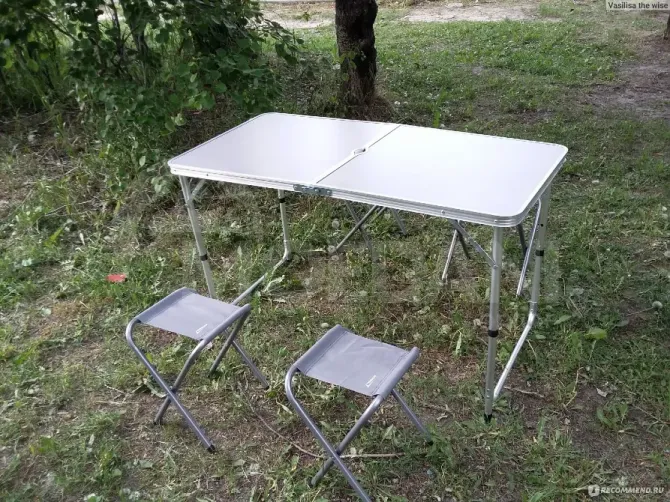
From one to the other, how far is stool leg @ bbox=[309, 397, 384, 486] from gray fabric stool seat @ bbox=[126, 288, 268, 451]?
1.68 ft

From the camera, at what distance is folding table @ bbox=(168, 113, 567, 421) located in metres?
2.13

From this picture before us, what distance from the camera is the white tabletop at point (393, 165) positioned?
7.02 ft

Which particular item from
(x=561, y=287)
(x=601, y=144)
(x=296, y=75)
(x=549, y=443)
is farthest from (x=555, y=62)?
(x=549, y=443)

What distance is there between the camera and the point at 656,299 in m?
3.06

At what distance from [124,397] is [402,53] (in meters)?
6.22

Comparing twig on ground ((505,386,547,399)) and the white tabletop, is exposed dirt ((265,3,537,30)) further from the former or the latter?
twig on ground ((505,386,547,399))

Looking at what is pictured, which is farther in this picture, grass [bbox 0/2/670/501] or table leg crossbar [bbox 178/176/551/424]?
grass [bbox 0/2/670/501]

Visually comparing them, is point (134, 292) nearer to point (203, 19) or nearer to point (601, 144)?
point (203, 19)

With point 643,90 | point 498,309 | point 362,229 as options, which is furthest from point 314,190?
point 643,90

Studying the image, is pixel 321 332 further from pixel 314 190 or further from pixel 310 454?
pixel 314 190

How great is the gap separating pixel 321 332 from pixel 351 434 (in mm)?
1139

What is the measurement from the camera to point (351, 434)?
6.51ft

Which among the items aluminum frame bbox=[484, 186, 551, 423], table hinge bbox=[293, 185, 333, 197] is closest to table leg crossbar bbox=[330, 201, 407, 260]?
aluminum frame bbox=[484, 186, 551, 423]

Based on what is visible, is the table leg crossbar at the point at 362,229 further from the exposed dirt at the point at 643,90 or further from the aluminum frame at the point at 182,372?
the exposed dirt at the point at 643,90
